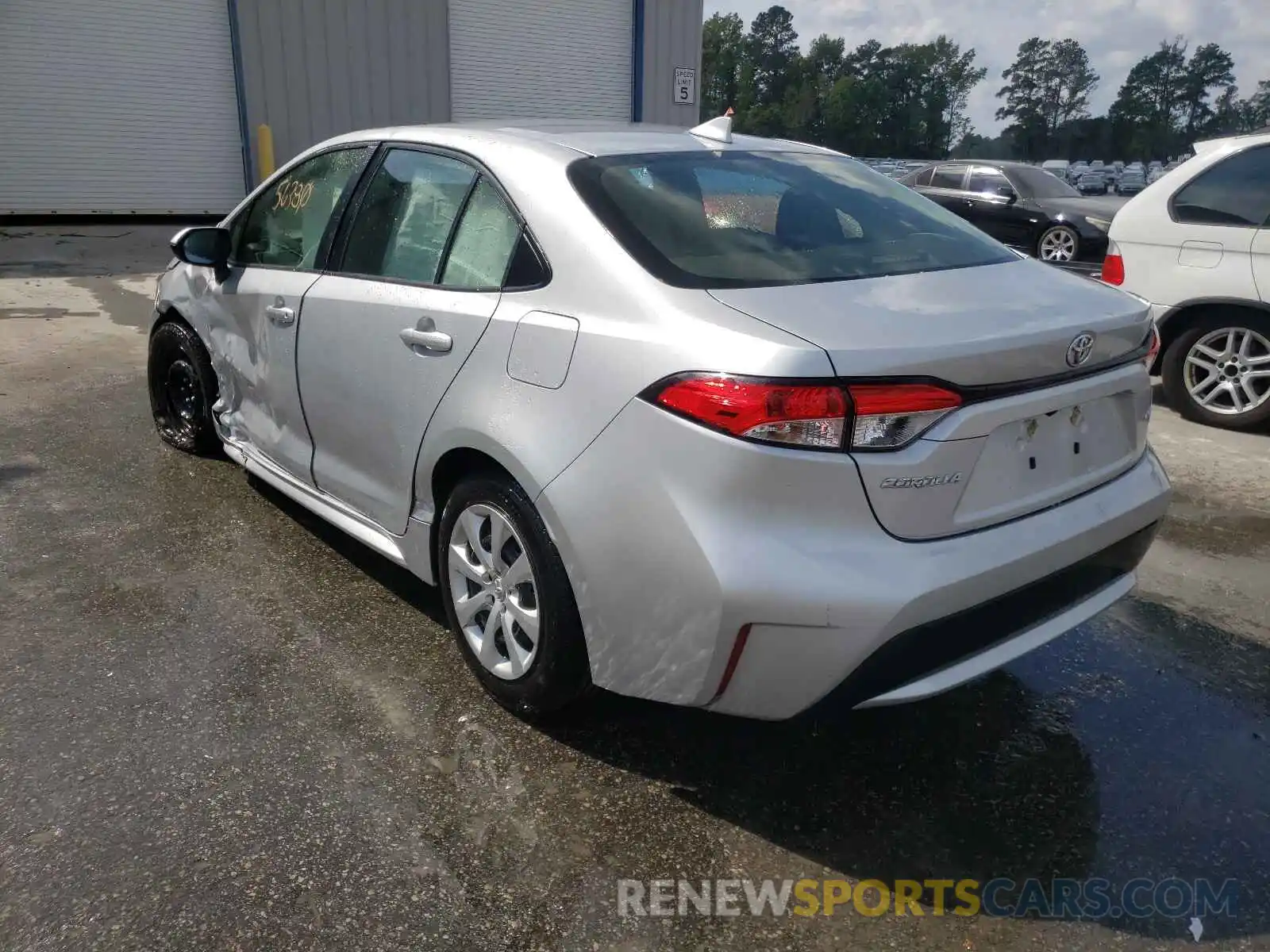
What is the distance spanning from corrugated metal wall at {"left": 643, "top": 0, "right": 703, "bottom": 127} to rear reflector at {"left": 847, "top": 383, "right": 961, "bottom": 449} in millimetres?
18068

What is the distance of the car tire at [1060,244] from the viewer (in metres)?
13.1

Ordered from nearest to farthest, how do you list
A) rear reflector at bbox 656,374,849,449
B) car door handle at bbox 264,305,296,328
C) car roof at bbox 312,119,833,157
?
rear reflector at bbox 656,374,849,449 → car roof at bbox 312,119,833,157 → car door handle at bbox 264,305,296,328

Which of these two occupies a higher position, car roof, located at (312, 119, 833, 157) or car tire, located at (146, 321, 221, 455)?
car roof, located at (312, 119, 833, 157)

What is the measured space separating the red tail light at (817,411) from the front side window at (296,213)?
2.00 metres

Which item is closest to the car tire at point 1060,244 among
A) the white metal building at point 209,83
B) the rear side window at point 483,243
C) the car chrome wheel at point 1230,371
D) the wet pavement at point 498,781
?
the car chrome wheel at point 1230,371

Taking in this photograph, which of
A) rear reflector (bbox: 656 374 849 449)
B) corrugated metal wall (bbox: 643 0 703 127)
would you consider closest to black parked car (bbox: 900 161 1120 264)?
corrugated metal wall (bbox: 643 0 703 127)

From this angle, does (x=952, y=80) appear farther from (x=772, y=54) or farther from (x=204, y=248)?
(x=204, y=248)

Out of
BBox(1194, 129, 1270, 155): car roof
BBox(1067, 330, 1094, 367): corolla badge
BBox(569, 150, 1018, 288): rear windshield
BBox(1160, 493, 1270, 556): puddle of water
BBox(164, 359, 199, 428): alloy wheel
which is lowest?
BBox(1160, 493, 1270, 556): puddle of water

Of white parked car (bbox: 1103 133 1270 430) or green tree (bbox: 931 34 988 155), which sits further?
green tree (bbox: 931 34 988 155)

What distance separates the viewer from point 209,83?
1593 centimetres

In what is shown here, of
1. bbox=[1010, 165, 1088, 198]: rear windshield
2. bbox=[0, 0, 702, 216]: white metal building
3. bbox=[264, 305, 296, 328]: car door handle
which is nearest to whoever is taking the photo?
bbox=[264, 305, 296, 328]: car door handle

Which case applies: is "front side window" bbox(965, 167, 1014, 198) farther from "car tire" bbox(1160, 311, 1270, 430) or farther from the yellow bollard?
the yellow bollard

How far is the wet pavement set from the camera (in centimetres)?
218

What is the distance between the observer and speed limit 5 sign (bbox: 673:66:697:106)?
19.6 metres
